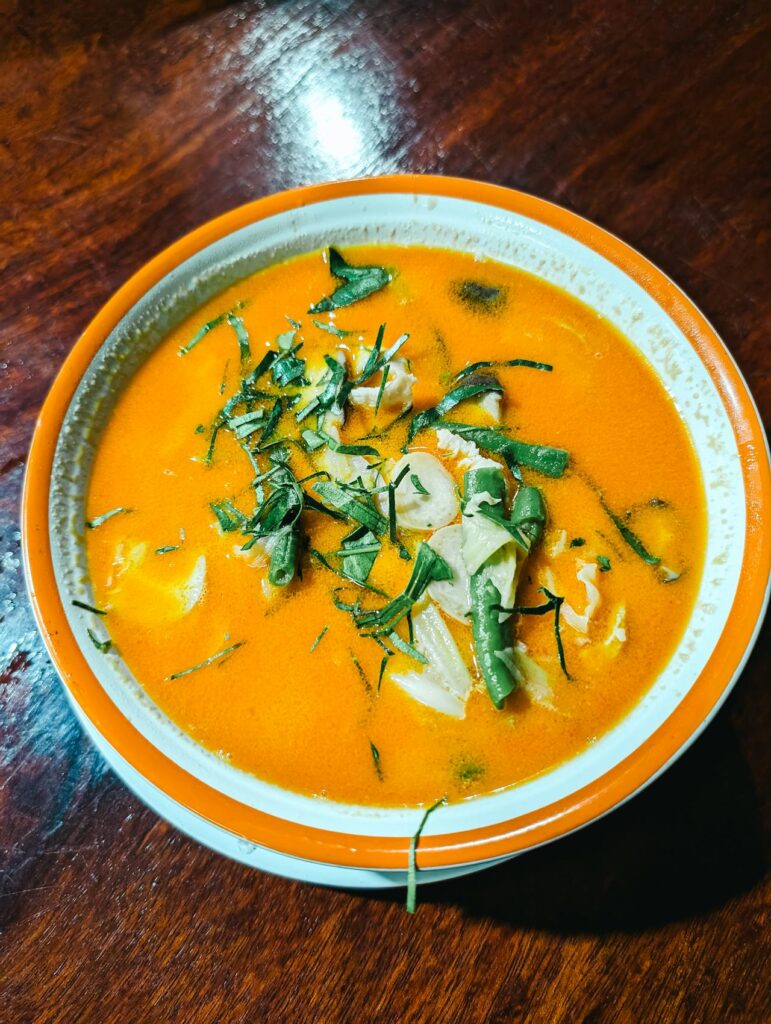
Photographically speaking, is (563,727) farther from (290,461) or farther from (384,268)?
(384,268)

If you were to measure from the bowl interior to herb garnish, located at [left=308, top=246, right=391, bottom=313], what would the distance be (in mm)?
55

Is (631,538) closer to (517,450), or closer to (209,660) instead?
(517,450)

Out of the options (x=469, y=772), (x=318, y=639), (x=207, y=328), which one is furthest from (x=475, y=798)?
(x=207, y=328)

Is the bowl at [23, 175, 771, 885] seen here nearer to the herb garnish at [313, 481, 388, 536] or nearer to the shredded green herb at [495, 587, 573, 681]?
the shredded green herb at [495, 587, 573, 681]

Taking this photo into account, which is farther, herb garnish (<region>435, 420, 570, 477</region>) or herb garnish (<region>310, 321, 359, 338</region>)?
herb garnish (<region>310, 321, 359, 338</region>)

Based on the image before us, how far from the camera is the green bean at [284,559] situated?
1.37m

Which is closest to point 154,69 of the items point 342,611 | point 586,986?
point 342,611

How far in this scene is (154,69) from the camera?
1.88 meters

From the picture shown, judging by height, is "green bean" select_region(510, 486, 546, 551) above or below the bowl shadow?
above

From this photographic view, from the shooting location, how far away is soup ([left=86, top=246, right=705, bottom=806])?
133cm

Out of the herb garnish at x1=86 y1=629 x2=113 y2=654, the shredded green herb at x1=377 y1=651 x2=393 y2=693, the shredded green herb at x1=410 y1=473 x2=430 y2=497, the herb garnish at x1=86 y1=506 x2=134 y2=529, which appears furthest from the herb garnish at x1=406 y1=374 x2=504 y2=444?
the herb garnish at x1=86 y1=629 x2=113 y2=654

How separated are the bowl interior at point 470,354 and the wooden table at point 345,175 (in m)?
0.19

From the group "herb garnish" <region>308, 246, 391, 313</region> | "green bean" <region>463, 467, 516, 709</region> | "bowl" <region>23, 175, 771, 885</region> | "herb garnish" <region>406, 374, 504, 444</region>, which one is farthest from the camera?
"herb garnish" <region>308, 246, 391, 313</region>

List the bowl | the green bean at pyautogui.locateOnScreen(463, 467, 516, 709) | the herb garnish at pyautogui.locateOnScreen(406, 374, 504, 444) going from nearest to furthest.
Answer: the bowl, the green bean at pyautogui.locateOnScreen(463, 467, 516, 709), the herb garnish at pyautogui.locateOnScreen(406, 374, 504, 444)
